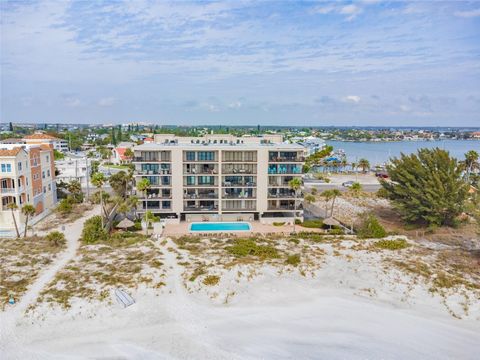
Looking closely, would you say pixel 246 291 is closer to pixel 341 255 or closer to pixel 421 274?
pixel 341 255

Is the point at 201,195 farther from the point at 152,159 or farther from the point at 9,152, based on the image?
the point at 9,152

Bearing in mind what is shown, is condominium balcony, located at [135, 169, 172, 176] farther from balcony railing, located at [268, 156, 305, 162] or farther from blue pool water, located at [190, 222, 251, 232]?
balcony railing, located at [268, 156, 305, 162]

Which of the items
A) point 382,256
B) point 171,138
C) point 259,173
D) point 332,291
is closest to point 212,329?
point 332,291

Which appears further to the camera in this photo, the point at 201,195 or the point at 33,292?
the point at 201,195

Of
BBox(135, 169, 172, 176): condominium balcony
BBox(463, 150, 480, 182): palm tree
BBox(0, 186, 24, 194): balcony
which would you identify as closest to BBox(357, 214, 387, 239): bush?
BBox(135, 169, 172, 176): condominium balcony

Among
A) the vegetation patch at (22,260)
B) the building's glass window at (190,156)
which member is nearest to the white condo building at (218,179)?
the building's glass window at (190,156)

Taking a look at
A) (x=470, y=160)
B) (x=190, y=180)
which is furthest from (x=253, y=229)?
(x=470, y=160)

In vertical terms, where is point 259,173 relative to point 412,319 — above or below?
above
